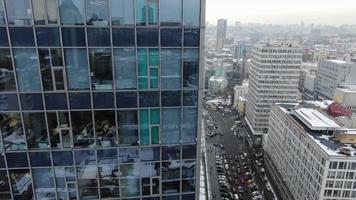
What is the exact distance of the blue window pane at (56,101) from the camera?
13539mm

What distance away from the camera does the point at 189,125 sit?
49.3ft

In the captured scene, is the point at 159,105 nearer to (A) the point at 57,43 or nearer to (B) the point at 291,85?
(A) the point at 57,43

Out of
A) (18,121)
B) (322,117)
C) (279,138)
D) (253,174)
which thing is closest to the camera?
(18,121)

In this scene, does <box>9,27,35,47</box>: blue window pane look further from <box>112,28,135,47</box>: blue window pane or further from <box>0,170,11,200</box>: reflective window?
<box>0,170,11,200</box>: reflective window

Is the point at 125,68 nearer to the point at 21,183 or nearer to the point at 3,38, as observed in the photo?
the point at 3,38

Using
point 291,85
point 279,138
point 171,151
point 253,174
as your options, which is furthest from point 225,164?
point 171,151

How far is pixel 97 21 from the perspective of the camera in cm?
1288

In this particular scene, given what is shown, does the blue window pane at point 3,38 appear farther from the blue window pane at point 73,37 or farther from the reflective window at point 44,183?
the reflective window at point 44,183

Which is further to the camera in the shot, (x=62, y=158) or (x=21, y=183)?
(x=21, y=183)

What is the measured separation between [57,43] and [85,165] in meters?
6.26

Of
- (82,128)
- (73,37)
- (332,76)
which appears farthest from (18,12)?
(332,76)

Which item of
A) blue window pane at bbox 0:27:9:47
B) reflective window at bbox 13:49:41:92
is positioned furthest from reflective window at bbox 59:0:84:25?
blue window pane at bbox 0:27:9:47

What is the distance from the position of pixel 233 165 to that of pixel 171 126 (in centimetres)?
7284

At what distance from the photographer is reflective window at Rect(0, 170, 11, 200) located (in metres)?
14.4
